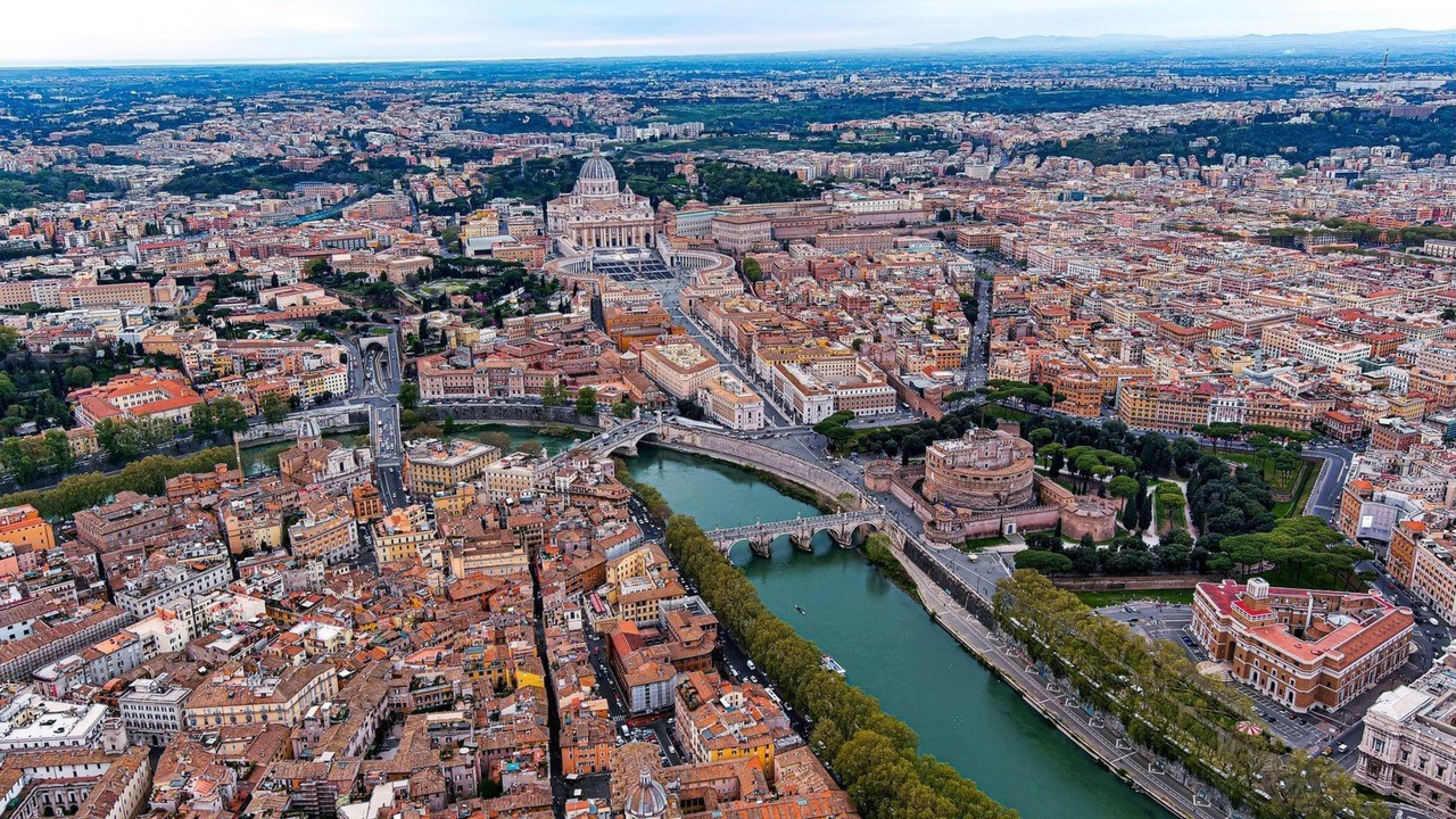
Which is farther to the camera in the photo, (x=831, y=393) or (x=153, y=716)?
(x=831, y=393)

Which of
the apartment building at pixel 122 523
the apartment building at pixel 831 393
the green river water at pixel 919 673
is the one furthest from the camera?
the apartment building at pixel 831 393

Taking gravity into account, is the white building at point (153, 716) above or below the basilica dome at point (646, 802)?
below

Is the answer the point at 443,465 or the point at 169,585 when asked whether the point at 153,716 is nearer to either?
the point at 169,585

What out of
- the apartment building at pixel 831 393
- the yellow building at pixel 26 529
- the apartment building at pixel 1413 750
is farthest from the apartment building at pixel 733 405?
the apartment building at pixel 1413 750

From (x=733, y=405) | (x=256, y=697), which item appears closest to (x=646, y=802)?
(x=256, y=697)

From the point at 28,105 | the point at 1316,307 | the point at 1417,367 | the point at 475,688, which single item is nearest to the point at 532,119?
the point at 28,105

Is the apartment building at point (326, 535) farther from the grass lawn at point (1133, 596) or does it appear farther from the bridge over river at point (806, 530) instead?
the grass lawn at point (1133, 596)
